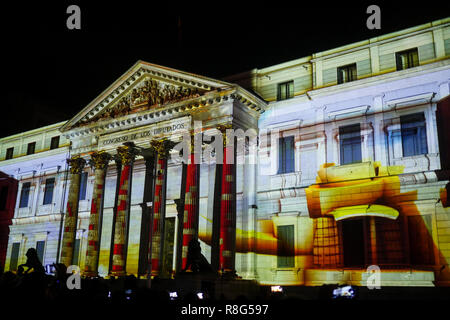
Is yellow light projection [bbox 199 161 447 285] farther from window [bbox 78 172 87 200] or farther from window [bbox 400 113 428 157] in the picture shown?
window [bbox 78 172 87 200]

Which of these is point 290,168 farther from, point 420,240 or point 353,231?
point 420,240

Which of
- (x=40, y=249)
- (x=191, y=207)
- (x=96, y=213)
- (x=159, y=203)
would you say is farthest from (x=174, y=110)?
(x=40, y=249)

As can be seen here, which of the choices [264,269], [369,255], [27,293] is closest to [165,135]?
[264,269]

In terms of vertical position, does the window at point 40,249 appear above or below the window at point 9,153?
below

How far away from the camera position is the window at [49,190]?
3716 centimetres

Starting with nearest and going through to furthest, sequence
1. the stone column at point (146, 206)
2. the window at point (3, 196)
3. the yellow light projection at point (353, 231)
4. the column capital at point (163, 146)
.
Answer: the yellow light projection at point (353, 231) < the column capital at point (163, 146) < the stone column at point (146, 206) < the window at point (3, 196)

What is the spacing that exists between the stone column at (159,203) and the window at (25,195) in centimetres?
1715

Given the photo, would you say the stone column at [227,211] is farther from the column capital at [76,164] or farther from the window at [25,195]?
the window at [25,195]

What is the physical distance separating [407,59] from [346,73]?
11.4 feet
